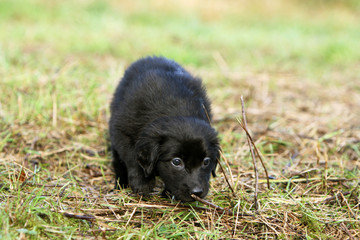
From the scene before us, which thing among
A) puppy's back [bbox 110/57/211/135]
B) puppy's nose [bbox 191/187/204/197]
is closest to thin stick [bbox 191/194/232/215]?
puppy's nose [bbox 191/187/204/197]

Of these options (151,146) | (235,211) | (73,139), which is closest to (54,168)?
(73,139)

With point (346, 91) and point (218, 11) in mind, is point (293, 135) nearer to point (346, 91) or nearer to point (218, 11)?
A: point (346, 91)

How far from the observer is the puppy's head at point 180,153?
2.84 meters

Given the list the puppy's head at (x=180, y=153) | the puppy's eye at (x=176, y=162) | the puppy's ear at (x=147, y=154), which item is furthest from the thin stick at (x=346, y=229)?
the puppy's ear at (x=147, y=154)

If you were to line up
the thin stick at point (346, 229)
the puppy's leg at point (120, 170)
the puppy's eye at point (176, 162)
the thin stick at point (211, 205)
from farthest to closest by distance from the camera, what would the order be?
the puppy's leg at point (120, 170)
the puppy's eye at point (176, 162)
the thin stick at point (211, 205)
the thin stick at point (346, 229)

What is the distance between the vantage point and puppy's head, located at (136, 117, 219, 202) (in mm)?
2840

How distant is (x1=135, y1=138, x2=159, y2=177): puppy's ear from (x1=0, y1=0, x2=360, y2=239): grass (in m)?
0.26

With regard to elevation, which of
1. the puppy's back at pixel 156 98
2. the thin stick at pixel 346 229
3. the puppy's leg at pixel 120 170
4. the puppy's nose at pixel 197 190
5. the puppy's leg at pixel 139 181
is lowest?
the puppy's leg at pixel 120 170

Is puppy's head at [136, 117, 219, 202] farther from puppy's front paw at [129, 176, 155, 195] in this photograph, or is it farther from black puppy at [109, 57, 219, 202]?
puppy's front paw at [129, 176, 155, 195]

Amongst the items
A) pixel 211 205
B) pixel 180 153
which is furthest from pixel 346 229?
pixel 180 153

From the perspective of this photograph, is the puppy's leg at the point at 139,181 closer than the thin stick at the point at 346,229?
No

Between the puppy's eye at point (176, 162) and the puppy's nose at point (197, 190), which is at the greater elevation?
the puppy's eye at point (176, 162)

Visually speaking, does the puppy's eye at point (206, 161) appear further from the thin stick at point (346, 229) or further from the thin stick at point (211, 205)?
the thin stick at point (346, 229)

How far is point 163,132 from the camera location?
288 centimetres
